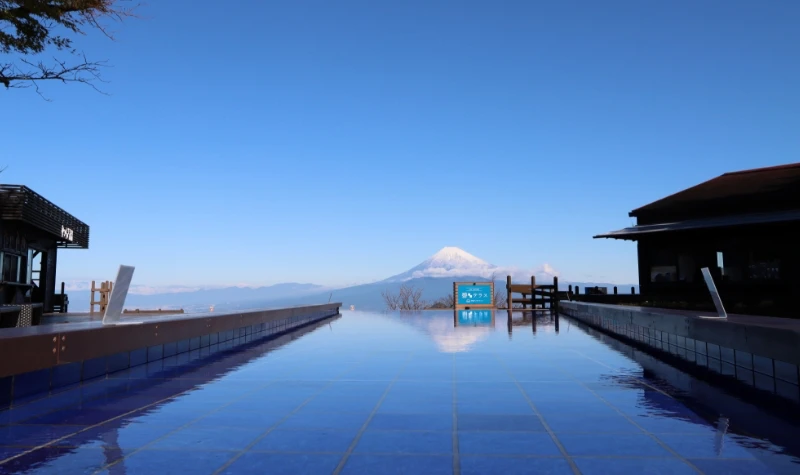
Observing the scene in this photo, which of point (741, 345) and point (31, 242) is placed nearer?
point (741, 345)

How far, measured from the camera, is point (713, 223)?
22.8 meters

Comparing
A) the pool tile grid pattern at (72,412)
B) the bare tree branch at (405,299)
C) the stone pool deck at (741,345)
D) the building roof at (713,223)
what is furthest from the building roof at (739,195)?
the bare tree branch at (405,299)

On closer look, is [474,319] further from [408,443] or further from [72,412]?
[408,443]

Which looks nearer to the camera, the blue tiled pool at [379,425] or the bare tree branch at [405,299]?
the blue tiled pool at [379,425]

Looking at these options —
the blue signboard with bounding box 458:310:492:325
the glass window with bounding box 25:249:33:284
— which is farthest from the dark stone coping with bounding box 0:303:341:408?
the glass window with bounding box 25:249:33:284

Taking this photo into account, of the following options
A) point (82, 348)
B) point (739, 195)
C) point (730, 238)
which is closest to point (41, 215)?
point (82, 348)

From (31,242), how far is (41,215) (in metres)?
3.27

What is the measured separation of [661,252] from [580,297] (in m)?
5.18

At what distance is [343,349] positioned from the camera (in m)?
11.9

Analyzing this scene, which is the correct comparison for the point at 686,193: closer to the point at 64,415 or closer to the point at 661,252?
the point at 661,252

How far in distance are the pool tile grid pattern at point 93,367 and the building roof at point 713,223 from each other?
56.0ft

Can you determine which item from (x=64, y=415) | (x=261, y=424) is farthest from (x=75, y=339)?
(x=261, y=424)

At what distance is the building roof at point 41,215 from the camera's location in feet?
80.3

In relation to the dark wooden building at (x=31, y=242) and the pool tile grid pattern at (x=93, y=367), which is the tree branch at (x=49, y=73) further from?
the dark wooden building at (x=31, y=242)
